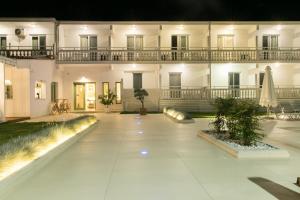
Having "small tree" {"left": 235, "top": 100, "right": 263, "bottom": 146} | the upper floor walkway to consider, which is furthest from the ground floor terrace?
"small tree" {"left": 235, "top": 100, "right": 263, "bottom": 146}

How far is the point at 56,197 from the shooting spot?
19.9 ft

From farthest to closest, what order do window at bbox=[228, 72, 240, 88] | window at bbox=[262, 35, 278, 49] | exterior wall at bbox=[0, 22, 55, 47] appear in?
1. window at bbox=[262, 35, 278, 49]
2. window at bbox=[228, 72, 240, 88]
3. exterior wall at bbox=[0, 22, 55, 47]

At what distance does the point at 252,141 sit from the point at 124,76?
21706mm

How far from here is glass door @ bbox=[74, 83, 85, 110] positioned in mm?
31312

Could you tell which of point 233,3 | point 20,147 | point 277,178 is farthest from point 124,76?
point 277,178

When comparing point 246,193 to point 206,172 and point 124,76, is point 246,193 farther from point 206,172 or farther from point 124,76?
point 124,76

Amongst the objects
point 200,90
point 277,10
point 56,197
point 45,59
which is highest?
point 277,10

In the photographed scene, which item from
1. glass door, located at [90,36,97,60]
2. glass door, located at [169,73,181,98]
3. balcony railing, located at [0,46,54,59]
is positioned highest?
glass door, located at [90,36,97,60]

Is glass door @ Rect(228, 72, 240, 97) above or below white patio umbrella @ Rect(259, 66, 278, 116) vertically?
above

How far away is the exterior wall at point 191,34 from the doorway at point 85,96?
6.67 meters

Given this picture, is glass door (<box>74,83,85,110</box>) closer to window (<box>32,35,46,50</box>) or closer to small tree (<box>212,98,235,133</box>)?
window (<box>32,35,46,50</box>)

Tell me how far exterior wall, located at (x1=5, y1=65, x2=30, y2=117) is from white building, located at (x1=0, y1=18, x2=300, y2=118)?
15.7 feet

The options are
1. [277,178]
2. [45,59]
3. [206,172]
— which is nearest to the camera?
[277,178]

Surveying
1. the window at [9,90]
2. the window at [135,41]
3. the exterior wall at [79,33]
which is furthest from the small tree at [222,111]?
the exterior wall at [79,33]
